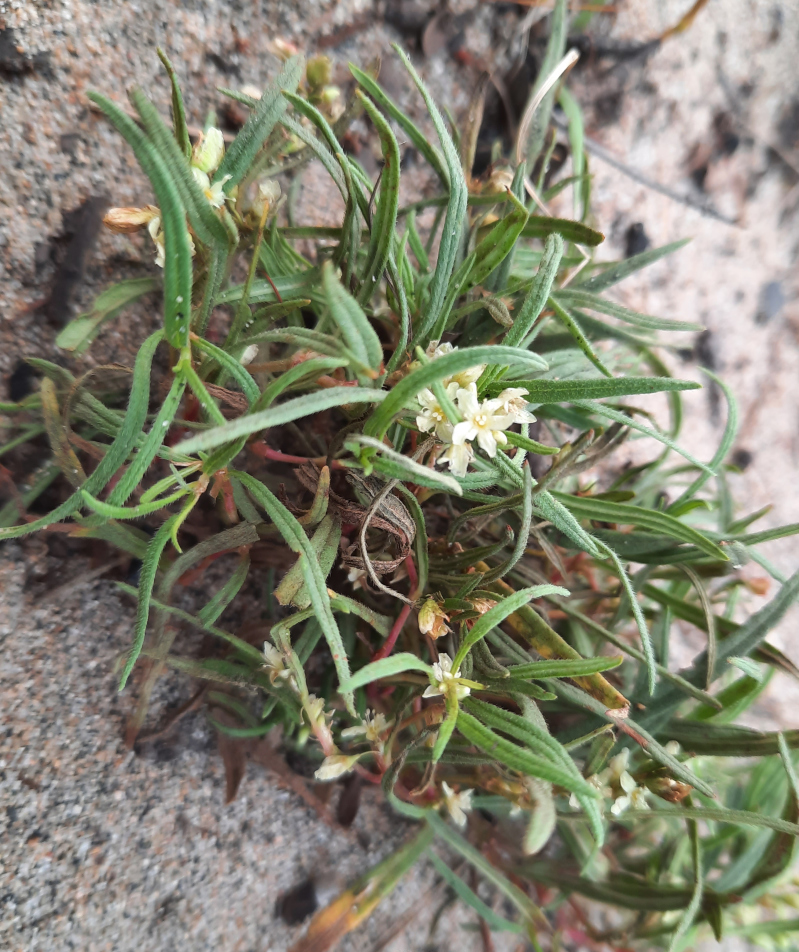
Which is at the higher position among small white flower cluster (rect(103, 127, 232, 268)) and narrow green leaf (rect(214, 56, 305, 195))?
narrow green leaf (rect(214, 56, 305, 195))

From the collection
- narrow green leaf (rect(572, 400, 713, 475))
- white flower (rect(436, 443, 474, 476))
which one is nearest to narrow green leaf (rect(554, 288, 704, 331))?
narrow green leaf (rect(572, 400, 713, 475))

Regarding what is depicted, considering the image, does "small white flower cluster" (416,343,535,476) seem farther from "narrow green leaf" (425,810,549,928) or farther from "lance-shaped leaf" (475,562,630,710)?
"narrow green leaf" (425,810,549,928)

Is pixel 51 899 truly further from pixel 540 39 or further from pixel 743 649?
pixel 540 39

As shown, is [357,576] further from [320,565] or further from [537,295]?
[537,295]

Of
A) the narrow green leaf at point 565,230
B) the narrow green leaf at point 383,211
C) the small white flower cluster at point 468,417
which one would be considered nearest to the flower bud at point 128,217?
the narrow green leaf at point 383,211

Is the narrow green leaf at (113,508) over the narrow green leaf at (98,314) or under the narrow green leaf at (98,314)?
under

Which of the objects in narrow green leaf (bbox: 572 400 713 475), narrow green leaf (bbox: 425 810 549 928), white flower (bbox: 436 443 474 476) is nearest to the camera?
white flower (bbox: 436 443 474 476)

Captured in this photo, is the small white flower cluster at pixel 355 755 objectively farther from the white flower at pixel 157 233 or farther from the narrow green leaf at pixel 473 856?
the white flower at pixel 157 233

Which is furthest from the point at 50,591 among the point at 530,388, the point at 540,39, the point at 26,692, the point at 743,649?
the point at 540,39
